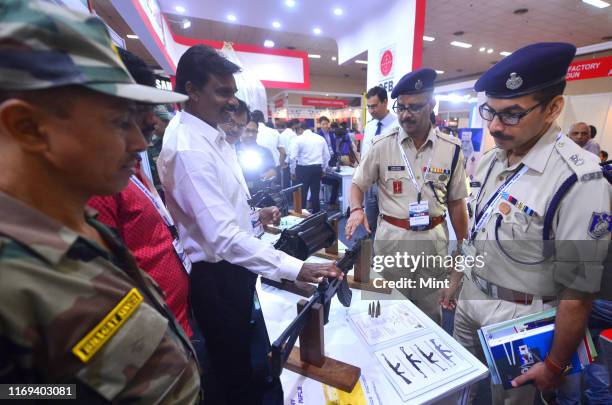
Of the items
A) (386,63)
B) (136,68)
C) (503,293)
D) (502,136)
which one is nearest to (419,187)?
(502,136)

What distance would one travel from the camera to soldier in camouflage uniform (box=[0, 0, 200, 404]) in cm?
37

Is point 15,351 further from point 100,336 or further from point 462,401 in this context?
point 462,401

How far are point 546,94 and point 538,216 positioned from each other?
43 centimetres

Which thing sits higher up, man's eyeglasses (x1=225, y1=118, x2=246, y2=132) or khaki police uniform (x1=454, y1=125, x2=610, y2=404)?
man's eyeglasses (x1=225, y1=118, x2=246, y2=132)

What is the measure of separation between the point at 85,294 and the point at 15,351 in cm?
9

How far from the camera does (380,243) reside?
180 centimetres

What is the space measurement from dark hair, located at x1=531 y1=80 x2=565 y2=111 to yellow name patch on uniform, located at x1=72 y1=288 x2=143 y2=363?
1.34m

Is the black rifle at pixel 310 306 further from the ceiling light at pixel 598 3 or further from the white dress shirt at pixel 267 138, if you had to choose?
the ceiling light at pixel 598 3

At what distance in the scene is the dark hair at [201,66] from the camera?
1.12 m

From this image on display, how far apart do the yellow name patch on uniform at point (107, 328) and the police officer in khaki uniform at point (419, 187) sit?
1.25m

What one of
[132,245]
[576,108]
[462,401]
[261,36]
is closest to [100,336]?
[132,245]

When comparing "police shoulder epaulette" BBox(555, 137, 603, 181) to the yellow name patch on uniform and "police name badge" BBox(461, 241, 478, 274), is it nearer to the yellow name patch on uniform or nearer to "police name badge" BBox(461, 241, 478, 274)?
"police name badge" BBox(461, 241, 478, 274)

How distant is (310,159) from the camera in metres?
5.36

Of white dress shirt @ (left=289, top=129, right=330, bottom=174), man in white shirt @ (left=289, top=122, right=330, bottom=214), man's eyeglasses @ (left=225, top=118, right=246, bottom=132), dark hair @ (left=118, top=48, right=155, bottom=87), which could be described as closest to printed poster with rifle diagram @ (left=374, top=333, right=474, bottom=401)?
dark hair @ (left=118, top=48, right=155, bottom=87)
